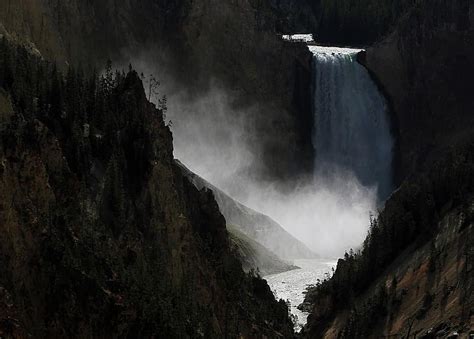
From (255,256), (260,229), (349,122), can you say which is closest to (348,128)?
(349,122)

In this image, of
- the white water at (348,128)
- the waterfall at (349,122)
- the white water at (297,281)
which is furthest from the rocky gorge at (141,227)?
the waterfall at (349,122)

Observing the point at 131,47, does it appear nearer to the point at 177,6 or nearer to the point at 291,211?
the point at 177,6

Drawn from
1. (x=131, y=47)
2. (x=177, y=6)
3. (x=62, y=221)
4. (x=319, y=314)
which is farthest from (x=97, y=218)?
(x=177, y=6)

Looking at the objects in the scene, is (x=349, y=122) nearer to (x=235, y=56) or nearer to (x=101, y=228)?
(x=235, y=56)

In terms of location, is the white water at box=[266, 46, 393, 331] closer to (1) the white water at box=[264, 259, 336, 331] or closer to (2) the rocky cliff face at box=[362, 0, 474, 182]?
(2) the rocky cliff face at box=[362, 0, 474, 182]

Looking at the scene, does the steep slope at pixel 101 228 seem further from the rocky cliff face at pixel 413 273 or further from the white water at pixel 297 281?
the white water at pixel 297 281
